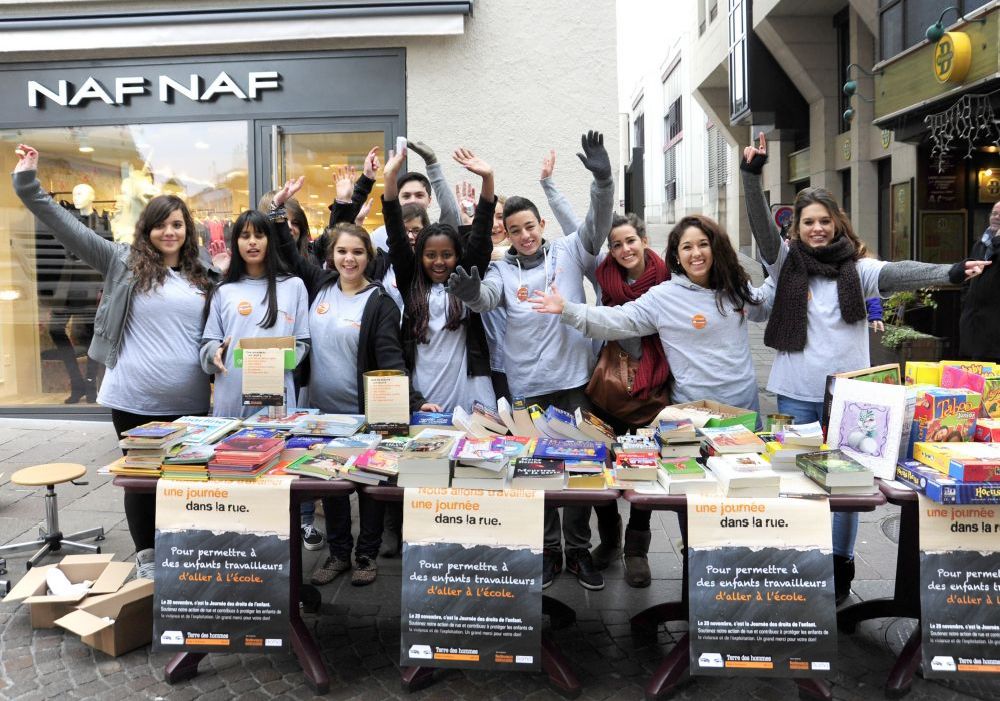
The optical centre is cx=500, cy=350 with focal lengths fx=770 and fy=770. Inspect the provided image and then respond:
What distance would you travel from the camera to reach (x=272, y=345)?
339 cm

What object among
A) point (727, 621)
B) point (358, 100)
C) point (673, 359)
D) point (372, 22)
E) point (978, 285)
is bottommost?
point (727, 621)

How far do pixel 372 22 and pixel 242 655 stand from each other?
5.28 metres

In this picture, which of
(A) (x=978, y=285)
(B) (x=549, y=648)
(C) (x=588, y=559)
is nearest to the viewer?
(B) (x=549, y=648)

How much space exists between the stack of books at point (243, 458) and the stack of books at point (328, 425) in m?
0.23

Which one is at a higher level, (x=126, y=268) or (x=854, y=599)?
(x=126, y=268)

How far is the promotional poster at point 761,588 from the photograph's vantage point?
2.61 meters

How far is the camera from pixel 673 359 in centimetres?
362

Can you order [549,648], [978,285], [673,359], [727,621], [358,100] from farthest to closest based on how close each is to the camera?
[358,100] < [978,285] < [673,359] < [549,648] < [727,621]

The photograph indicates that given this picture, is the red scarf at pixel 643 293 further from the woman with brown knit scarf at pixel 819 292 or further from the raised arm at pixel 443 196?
the raised arm at pixel 443 196

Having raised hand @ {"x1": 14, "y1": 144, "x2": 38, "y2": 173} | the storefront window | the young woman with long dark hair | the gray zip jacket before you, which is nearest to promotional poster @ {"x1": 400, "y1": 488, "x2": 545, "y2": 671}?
the young woman with long dark hair

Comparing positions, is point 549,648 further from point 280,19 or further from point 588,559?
point 280,19

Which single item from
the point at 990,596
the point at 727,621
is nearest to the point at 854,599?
the point at 990,596

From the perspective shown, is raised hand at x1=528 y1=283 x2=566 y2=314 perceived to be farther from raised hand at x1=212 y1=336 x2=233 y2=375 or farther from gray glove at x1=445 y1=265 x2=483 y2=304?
raised hand at x1=212 y1=336 x2=233 y2=375

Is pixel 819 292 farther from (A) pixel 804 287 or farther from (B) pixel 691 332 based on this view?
(B) pixel 691 332
